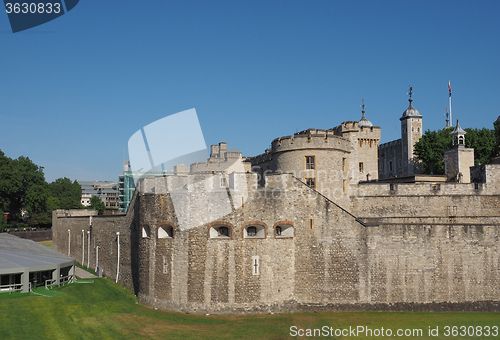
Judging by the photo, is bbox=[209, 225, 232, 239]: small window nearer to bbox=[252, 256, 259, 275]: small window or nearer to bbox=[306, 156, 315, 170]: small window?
bbox=[252, 256, 259, 275]: small window

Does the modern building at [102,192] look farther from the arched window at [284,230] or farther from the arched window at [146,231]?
the arched window at [284,230]

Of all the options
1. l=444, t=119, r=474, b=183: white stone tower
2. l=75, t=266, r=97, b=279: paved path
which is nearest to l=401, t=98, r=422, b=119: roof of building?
l=444, t=119, r=474, b=183: white stone tower

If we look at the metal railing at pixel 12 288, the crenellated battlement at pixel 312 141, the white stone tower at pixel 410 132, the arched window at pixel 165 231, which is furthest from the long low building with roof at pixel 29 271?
the white stone tower at pixel 410 132

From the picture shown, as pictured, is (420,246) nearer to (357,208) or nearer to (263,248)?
(357,208)

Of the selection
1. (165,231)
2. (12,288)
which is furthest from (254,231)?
(12,288)

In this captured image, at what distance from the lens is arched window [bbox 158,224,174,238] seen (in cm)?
2727

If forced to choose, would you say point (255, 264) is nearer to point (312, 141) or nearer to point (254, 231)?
point (254, 231)

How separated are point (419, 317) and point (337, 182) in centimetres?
1031

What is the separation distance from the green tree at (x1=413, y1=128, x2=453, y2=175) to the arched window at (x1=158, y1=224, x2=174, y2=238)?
46.8 m

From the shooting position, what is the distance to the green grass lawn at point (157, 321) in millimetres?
21766

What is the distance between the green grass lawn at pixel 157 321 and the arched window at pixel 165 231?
4842mm

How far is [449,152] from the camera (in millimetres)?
41156

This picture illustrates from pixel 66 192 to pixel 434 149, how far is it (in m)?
95.6

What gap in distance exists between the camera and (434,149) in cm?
6225
